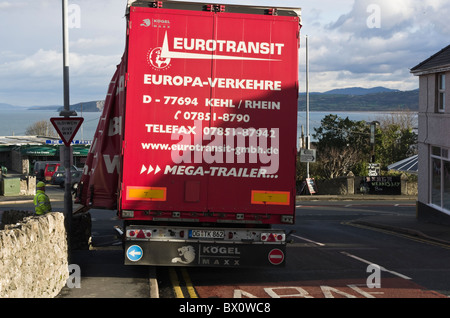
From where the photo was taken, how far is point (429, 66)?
2547 centimetres

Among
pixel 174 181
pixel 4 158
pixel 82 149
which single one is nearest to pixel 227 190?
pixel 174 181

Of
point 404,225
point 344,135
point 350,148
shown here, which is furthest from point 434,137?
point 344,135

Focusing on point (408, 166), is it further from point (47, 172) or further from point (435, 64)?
point (47, 172)

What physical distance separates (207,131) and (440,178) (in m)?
17.0

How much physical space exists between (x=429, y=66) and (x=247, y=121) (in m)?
16.5

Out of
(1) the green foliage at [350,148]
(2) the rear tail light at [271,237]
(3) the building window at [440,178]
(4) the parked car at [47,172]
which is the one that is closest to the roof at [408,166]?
(3) the building window at [440,178]

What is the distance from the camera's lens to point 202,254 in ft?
37.6

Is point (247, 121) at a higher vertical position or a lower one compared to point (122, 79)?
lower

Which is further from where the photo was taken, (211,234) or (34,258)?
(211,234)

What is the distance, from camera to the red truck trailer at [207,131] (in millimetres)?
11195

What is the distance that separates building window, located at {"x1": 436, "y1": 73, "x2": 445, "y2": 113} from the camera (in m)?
24.9

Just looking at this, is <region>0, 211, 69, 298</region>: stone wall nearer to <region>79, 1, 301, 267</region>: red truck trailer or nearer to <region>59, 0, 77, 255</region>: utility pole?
<region>79, 1, 301, 267</region>: red truck trailer
